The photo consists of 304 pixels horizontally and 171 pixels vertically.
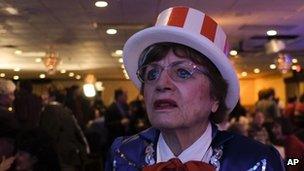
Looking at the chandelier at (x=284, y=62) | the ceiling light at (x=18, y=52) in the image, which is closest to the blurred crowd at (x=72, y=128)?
the ceiling light at (x=18, y=52)

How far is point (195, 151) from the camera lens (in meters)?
1.37

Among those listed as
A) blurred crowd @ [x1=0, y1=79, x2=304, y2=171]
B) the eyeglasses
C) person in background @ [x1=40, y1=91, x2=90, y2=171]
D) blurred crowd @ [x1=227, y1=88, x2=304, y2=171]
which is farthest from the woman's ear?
person in background @ [x1=40, y1=91, x2=90, y2=171]

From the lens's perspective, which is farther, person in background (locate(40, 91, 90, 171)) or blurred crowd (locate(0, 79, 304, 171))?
person in background (locate(40, 91, 90, 171))

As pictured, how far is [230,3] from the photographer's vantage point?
766 cm

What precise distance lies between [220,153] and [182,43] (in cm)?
29

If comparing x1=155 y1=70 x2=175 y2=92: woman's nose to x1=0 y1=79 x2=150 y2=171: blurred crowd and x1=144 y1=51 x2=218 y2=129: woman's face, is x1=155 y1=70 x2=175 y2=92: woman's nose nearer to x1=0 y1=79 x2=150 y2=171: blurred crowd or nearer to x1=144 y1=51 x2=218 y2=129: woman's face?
x1=144 y1=51 x2=218 y2=129: woman's face

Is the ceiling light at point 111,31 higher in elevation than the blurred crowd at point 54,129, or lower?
higher

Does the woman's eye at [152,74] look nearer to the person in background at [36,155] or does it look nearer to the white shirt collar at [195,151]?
the white shirt collar at [195,151]

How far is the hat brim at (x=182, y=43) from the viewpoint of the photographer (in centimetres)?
130

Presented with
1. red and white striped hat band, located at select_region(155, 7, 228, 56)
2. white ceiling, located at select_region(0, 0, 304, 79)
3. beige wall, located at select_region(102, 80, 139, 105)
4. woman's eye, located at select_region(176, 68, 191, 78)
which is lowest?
woman's eye, located at select_region(176, 68, 191, 78)

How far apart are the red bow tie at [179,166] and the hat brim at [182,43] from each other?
0.80ft

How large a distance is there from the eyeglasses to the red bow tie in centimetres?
19

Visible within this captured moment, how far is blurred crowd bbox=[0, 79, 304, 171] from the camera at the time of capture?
3.00 m

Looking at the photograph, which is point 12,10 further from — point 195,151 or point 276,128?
point 195,151
